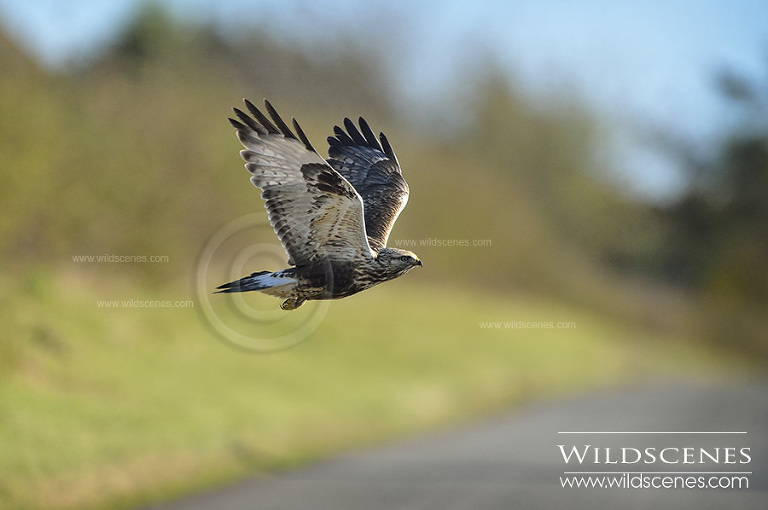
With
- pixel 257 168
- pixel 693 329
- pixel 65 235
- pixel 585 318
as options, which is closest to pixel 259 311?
pixel 257 168

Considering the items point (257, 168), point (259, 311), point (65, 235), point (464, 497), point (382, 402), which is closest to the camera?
point (259, 311)

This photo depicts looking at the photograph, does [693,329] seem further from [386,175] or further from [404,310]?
[386,175]

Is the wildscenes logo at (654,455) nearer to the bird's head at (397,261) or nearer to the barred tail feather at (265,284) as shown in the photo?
the bird's head at (397,261)

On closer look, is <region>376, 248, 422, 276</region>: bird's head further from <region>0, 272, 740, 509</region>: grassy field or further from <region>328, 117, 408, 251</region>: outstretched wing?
<region>0, 272, 740, 509</region>: grassy field

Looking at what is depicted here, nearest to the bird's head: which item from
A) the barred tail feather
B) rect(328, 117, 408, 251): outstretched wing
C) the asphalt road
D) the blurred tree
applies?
the barred tail feather

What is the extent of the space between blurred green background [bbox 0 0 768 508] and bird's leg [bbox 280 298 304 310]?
0.44 ft

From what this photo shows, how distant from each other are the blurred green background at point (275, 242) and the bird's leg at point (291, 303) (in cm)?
13

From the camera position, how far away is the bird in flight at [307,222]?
17.0 feet

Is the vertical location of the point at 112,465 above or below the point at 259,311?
above

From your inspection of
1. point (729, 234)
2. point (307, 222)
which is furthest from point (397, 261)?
point (729, 234)

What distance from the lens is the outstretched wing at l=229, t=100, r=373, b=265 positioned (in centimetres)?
552

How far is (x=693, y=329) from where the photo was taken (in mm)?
48000

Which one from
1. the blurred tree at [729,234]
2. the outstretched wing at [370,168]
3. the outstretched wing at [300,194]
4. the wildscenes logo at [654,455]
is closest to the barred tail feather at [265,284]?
the outstretched wing at [300,194]

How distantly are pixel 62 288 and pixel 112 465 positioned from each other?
582 cm
